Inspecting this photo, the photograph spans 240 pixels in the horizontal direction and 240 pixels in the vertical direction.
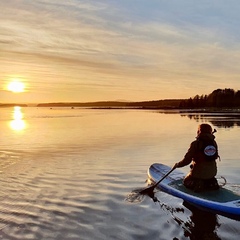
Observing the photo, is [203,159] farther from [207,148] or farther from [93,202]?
[93,202]

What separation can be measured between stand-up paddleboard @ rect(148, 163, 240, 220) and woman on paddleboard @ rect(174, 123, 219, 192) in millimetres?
273

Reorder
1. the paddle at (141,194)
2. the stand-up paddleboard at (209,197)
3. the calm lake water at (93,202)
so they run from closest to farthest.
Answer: the calm lake water at (93,202) < the stand-up paddleboard at (209,197) < the paddle at (141,194)

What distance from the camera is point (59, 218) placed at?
376 inches

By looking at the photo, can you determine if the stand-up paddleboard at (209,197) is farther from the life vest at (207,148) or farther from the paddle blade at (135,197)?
the life vest at (207,148)

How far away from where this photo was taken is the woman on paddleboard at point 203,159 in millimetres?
10328

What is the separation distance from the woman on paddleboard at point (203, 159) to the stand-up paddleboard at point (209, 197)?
0.27 metres

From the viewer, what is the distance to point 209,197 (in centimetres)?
1038

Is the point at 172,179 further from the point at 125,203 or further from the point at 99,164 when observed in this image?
the point at 99,164

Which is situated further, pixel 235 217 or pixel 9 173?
pixel 9 173

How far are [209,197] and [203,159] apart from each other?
1176 mm

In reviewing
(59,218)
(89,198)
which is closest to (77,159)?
(89,198)

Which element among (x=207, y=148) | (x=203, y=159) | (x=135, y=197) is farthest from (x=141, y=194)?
(x=207, y=148)

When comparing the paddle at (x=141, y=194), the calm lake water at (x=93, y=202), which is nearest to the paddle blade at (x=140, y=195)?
the paddle at (x=141, y=194)

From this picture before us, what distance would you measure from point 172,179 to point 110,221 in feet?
13.7
